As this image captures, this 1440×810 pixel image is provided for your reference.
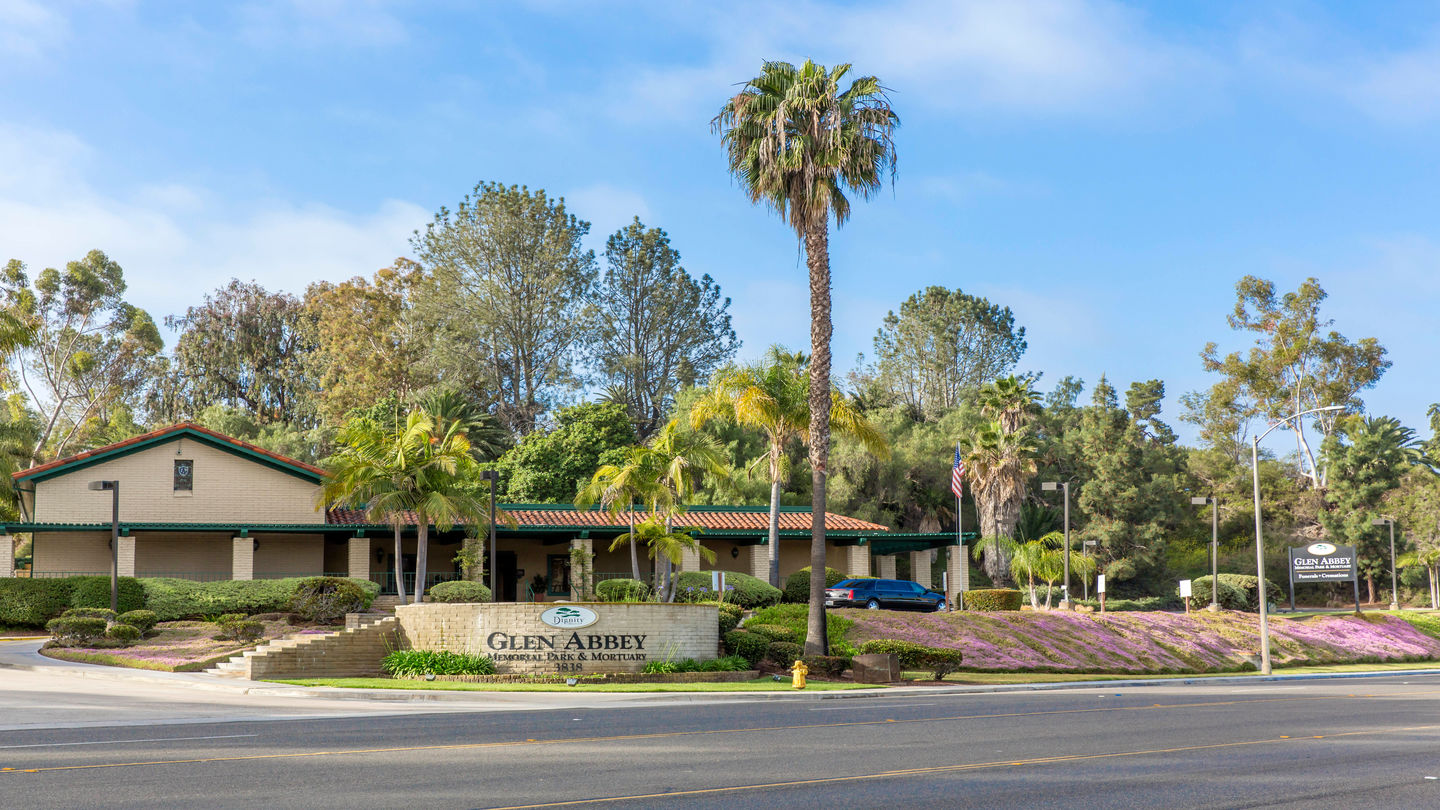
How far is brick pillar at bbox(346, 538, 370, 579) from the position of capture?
133ft

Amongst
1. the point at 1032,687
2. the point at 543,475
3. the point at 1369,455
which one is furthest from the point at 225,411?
→ the point at 1369,455

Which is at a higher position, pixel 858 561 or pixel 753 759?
pixel 858 561

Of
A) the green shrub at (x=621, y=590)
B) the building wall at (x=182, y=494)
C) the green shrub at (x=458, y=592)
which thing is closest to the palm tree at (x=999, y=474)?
the green shrub at (x=621, y=590)

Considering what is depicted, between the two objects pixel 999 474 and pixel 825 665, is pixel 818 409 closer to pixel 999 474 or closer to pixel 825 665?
pixel 825 665

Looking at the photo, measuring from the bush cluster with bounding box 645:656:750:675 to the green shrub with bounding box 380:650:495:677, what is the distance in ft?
12.3

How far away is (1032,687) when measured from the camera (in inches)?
1070

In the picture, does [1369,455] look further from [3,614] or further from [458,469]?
[3,614]

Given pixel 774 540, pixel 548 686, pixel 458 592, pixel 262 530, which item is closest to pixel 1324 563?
pixel 774 540

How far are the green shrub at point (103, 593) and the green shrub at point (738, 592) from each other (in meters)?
16.4

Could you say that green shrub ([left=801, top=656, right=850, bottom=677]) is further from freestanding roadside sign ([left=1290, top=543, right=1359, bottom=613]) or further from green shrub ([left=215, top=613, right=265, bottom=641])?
freestanding roadside sign ([left=1290, top=543, right=1359, bottom=613])

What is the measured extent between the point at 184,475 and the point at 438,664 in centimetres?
1761

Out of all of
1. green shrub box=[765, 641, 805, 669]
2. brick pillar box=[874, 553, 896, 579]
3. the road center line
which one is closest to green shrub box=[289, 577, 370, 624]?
green shrub box=[765, 641, 805, 669]

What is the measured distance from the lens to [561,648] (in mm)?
27578

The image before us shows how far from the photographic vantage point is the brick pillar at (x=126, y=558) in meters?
38.1
